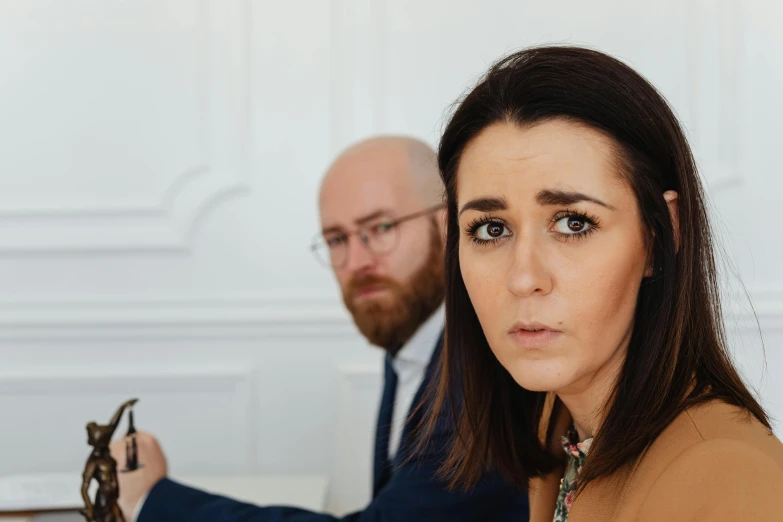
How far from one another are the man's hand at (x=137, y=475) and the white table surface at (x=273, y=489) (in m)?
0.38

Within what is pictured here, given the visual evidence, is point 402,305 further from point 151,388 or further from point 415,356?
point 151,388

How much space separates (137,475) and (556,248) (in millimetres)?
1193

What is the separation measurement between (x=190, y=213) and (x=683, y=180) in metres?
2.52

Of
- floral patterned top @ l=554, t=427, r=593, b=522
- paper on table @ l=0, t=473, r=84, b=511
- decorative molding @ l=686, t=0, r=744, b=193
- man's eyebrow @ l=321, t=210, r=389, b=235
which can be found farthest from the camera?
decorative molding @ l=686, t=0, r=744, b=193

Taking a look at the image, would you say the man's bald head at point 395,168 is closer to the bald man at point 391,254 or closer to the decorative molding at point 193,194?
the bald man at point 391,254

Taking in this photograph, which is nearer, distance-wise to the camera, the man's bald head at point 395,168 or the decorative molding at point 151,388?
the man's bald head at point 395,168

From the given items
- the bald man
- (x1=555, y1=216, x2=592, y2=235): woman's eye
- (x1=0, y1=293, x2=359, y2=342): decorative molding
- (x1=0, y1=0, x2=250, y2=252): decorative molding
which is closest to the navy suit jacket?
the bald man

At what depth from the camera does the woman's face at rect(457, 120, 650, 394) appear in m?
1.17

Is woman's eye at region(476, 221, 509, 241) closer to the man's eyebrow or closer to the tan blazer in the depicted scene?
the tan blazer

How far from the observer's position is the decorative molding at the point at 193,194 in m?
3.45

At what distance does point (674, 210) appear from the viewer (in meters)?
1.23

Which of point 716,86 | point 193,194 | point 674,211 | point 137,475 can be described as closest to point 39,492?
point 137,475

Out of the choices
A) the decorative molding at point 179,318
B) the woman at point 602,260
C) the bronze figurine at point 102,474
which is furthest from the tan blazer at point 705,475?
the decorative molding at point 179,318

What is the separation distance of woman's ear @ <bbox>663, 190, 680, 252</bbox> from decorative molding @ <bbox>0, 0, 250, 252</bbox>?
95.1 inches
